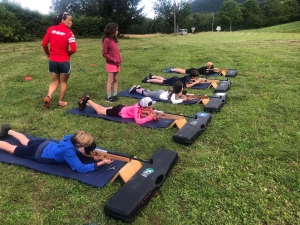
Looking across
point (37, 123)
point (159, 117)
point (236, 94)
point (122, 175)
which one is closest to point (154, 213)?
point (122, 175)

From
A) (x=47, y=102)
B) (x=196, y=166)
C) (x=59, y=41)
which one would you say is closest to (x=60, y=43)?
(x=59, y=41)

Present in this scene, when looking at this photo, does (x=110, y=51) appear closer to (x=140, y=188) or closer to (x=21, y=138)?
(x=21, y=138)

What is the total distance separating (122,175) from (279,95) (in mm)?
5430

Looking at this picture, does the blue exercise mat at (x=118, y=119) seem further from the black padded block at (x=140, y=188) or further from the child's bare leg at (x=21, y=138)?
the child's bare leg at (x=21, y=138)

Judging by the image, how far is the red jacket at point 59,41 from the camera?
19.9ft

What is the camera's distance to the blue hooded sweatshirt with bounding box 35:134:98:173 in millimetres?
3641

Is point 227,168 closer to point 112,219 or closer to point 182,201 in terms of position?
point 182,201

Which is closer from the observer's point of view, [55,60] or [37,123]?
[37,123]

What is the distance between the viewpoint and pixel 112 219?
2.89 metres

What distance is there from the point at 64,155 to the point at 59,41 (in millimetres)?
3464

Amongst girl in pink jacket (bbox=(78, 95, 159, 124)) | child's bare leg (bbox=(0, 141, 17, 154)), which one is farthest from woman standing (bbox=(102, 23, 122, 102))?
child's bare leg (bbox=(0, 141, 17, 154))

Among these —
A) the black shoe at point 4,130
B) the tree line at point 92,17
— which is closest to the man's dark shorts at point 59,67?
the black shoe at point 4,130

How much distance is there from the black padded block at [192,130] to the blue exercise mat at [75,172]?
119 centimetres

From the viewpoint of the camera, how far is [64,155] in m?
3.67
